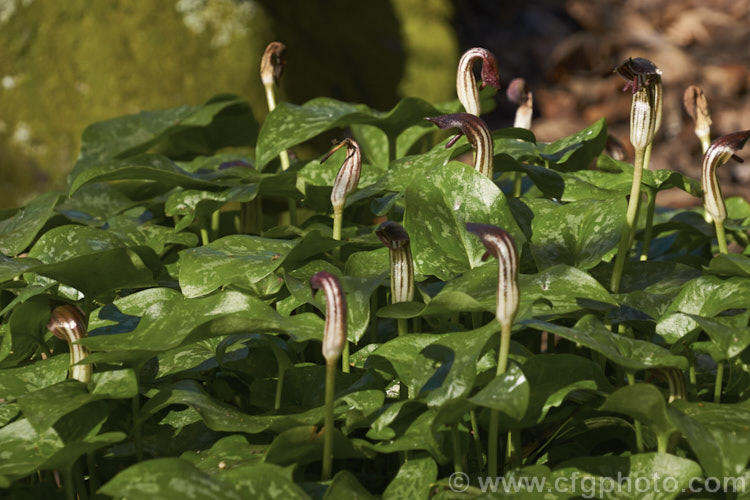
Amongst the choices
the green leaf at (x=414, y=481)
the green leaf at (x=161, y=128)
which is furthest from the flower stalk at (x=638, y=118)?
the green leaf at (x=161, y=128)

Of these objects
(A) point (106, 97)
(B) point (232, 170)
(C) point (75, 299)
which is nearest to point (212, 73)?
(A) point (106, 97)

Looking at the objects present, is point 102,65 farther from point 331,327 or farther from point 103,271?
point 331,327

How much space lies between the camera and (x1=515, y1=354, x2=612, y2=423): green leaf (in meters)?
0.67

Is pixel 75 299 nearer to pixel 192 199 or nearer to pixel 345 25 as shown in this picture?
pixel 192 199

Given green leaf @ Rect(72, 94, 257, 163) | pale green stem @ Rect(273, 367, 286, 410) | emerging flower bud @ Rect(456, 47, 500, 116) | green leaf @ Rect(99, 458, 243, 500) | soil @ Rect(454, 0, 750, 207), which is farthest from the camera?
soil @ Rect(454, 0, 750, 207)

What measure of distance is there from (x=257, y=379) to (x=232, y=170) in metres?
0.38

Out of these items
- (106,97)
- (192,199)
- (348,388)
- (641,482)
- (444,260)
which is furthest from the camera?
(106,97)

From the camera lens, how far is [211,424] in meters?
0.67

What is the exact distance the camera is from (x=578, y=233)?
2.80ft

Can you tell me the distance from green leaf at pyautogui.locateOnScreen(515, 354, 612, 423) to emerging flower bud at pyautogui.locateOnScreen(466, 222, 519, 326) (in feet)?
0.29

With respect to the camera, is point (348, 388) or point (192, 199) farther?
point (192, 199)

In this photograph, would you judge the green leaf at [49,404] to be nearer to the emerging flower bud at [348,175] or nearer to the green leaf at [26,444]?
the green leaf at [26,444]

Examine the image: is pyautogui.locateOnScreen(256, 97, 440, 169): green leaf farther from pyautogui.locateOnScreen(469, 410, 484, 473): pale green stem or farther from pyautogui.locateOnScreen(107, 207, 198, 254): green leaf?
pyautogui.locateOnScreen(469, 410, 484, 473): pale green stem

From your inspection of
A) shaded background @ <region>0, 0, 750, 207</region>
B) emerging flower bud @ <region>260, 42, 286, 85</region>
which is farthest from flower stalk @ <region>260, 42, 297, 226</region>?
shaded background @ <region>0, 0, 750, 207</region>
